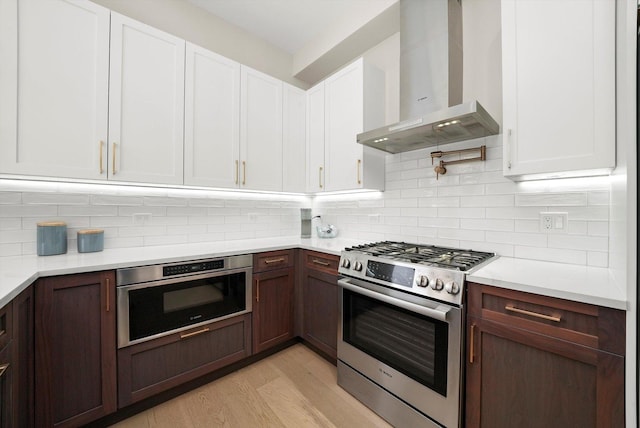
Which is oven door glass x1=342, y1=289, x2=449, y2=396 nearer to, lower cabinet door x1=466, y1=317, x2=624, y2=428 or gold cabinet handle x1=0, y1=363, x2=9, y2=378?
lower cabinet door x1=466, y1=317, x2=624, y2=428

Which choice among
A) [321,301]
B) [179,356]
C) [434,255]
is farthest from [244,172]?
[434,255]

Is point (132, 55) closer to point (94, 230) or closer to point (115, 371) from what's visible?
point (94, 230)

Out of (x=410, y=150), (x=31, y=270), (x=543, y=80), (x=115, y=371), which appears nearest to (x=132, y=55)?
(x=31, y=270)

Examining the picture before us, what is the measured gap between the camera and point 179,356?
5.86 ft

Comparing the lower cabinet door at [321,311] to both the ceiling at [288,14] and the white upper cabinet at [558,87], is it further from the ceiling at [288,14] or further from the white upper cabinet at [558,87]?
the ceiling at [288,14]

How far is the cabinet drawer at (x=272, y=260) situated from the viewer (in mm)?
2133

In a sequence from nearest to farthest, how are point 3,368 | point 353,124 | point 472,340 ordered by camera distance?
point 3,368
point 472,340
point 353,124

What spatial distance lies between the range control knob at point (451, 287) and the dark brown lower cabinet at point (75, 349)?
1824 mm

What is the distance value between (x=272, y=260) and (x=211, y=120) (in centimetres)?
127

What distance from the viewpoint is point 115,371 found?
5.05ft

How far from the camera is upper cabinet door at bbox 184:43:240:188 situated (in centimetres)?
210

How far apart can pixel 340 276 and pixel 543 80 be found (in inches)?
62.4

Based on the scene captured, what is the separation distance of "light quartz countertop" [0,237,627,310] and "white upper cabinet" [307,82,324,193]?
0.98 metres

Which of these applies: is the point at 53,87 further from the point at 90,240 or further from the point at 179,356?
the point at 179,356
